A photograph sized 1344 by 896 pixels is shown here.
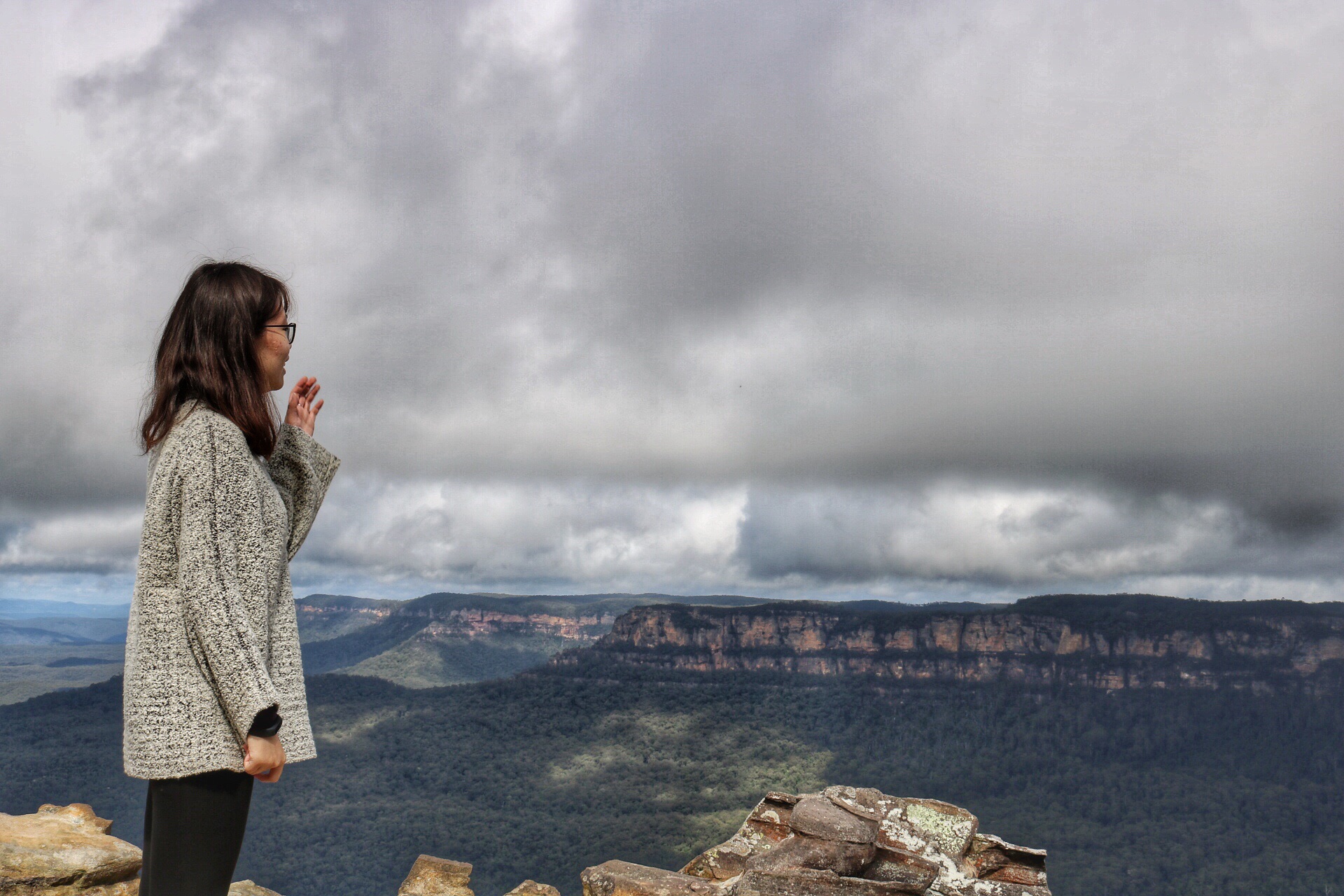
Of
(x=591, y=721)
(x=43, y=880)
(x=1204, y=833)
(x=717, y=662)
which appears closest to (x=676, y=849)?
(x=591, y=721)

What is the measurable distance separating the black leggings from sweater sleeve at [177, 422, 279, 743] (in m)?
0.18

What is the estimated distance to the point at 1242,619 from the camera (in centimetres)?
10600

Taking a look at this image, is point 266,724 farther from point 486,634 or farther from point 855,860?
point 486,634

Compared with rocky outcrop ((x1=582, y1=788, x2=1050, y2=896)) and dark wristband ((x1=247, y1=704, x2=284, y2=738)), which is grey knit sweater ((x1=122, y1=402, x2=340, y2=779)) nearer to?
dark wristband ((x1=247, y1=704, x2=284, y2=738))

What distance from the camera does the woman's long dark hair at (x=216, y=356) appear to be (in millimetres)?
2525

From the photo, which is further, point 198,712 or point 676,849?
point 676,849

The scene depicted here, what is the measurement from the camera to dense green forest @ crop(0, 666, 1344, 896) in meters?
65.3

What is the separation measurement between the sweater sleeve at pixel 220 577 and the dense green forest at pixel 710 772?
65718mm

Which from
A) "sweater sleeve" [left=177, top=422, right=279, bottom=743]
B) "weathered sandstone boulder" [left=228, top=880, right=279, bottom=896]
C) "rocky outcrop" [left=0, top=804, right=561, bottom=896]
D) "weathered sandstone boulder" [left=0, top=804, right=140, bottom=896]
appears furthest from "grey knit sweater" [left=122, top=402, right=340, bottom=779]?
"weathered sandstone boulder" [left=228, top=880, right=279, bottom=896]

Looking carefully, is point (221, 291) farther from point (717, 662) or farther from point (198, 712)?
point (717, 662)

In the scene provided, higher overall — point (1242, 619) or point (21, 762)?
point (1242, 619)

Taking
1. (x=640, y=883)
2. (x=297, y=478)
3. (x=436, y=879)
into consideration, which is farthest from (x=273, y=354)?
(x=436, y=879)

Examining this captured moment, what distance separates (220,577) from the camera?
2.30 m

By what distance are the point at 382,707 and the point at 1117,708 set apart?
9863 cm
